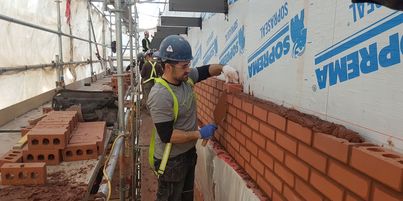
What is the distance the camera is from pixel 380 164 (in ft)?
3.84

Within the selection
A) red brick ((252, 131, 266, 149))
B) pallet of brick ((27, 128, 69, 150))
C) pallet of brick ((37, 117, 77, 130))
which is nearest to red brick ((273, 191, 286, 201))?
red brick ((252, 131, 266, 149))

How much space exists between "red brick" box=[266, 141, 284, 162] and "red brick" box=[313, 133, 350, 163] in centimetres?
45

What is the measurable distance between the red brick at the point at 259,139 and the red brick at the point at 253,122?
0.16 ft

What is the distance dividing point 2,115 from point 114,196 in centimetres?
194

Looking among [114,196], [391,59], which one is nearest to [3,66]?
[114,196]

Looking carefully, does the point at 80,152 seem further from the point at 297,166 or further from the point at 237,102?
the point at 297,166

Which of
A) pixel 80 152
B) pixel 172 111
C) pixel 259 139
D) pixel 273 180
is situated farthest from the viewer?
pixel 172 111

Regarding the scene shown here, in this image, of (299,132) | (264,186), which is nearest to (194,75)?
(264,186)

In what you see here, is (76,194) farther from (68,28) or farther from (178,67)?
(68,28)

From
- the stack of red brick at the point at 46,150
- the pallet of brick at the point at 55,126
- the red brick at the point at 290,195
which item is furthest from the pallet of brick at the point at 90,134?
the red brick at the point at 290,195

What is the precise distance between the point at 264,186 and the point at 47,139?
A: 69.3 inches

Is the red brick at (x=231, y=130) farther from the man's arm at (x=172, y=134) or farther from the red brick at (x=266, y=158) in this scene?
the red brick at (x=266, y=158)

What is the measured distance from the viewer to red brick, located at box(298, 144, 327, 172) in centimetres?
156

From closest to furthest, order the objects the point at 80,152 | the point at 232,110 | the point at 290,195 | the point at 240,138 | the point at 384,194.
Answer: the point at 384,194 → the point at 290,195 → the point at 80,152 → the point at 240,138 → the point at 232,110
